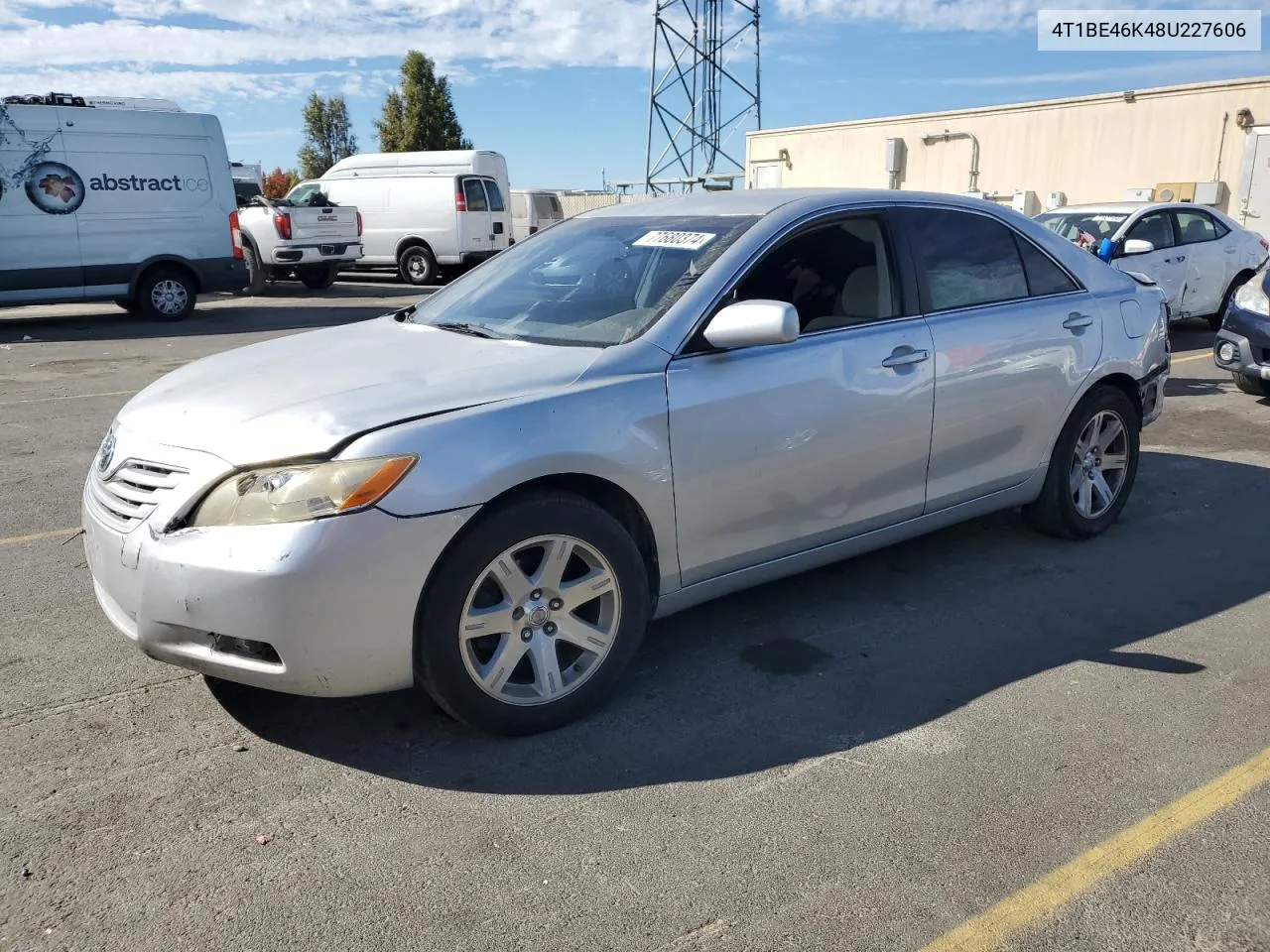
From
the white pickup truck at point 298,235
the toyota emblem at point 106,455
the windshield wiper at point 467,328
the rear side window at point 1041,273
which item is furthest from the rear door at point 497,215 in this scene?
the toyota emblem at point 106,455

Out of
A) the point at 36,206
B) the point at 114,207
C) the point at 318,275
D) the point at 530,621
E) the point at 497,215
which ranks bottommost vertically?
the point at 318,275

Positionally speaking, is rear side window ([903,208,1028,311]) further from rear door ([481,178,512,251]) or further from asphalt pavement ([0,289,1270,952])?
rear door ([481,178,512,251])

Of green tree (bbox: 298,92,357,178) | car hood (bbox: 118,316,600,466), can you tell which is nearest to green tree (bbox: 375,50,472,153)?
Result: green tree (bbox: 298,92,357,178)

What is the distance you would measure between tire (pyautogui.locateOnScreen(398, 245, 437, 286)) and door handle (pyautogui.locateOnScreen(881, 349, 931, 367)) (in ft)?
61.1

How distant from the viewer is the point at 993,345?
4371mm

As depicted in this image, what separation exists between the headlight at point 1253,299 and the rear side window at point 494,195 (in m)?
15.7

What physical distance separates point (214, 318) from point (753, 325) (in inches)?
553

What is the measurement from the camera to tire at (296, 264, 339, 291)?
1987cm

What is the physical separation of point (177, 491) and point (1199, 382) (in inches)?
368

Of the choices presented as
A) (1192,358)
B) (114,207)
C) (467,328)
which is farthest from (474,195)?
(467,328)

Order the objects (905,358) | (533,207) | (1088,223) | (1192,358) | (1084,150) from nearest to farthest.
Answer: (905,358) < (1192,358) < (1088,223) < (1084,150) < (533,207)

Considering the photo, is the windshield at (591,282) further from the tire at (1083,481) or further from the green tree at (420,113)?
the green tree at (420,113)

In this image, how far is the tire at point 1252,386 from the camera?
8.79 metres

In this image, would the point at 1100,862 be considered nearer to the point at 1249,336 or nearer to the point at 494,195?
the point at 1249,336
